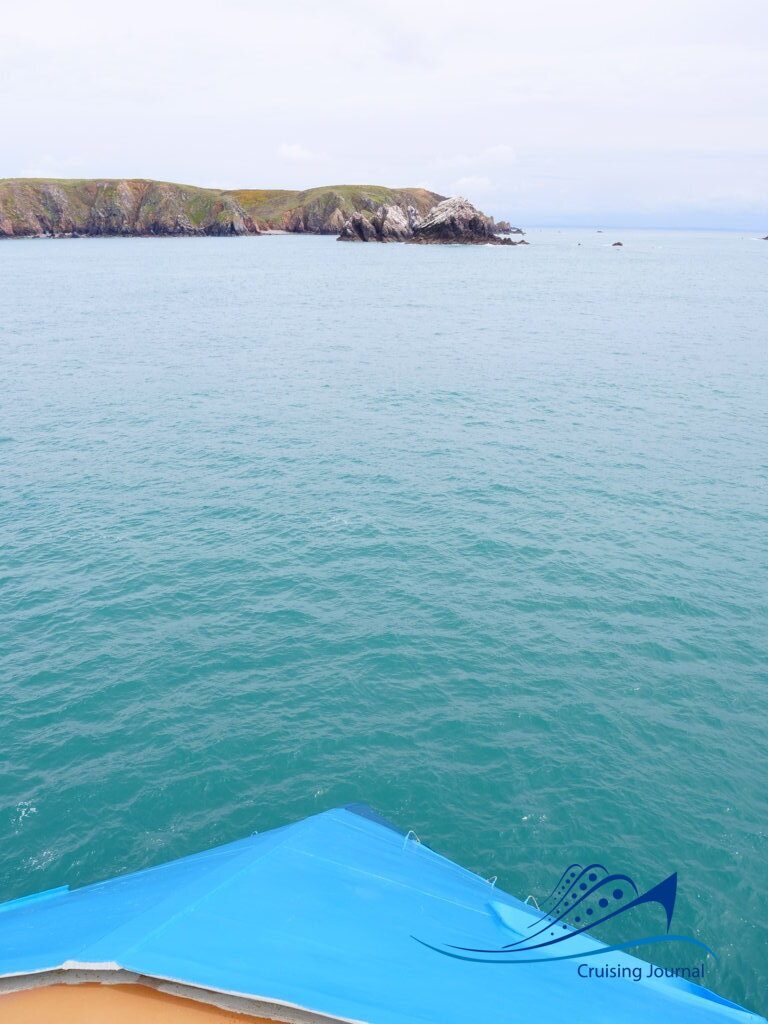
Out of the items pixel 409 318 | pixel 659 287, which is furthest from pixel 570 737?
pixel 659 287

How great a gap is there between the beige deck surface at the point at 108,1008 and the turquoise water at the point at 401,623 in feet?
33.2

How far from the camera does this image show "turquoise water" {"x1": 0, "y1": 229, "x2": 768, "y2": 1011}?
20.3 meters

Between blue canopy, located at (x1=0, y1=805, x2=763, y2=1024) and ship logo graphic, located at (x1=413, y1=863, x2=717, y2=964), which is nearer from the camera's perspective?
blue canopy, located at (x1=0, y1=805, x2=763, y2=1024)

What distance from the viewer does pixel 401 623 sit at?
29547 millimetres

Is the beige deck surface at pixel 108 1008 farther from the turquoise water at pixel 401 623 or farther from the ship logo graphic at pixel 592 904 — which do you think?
the turquoise water at pixel 401 623

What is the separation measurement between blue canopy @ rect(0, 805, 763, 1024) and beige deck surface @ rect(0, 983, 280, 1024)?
0.42 m

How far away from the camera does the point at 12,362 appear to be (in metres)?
72.8

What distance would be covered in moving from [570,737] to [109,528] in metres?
28.0

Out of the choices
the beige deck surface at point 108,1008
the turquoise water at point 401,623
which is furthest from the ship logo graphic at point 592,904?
the beige deck surface at point 108,1008

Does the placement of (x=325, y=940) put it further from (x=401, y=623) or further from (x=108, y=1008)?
(x=401, y=623)

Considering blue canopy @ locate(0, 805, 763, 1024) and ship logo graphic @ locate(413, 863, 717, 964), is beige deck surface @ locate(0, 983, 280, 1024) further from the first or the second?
ship logo graphic @ locate(413, 863, 717, 964)

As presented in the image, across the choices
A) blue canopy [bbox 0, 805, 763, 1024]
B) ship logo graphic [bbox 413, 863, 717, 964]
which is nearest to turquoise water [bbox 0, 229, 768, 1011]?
ship logo graphic [bbox 413, 863, 717, 964]

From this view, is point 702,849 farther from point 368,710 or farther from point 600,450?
point 600,450

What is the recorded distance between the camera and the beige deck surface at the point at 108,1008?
30.3 ft
